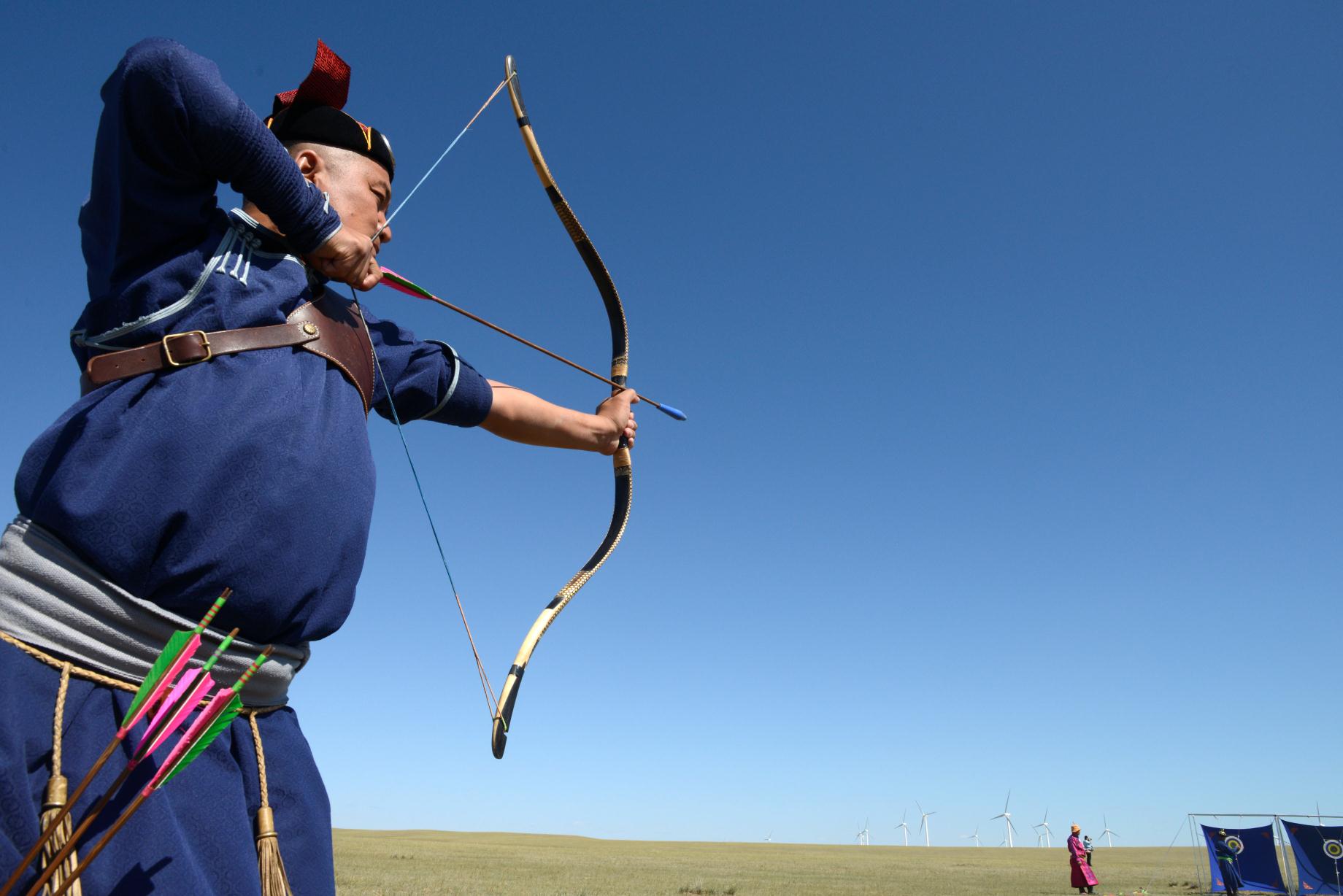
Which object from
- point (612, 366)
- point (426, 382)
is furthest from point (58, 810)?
point (612, 366)

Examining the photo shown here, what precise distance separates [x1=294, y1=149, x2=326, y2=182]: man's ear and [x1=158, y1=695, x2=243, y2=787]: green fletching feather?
1.26m

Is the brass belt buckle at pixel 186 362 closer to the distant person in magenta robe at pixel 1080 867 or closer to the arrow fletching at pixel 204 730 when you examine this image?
the arrow fletching at pixel 204 730

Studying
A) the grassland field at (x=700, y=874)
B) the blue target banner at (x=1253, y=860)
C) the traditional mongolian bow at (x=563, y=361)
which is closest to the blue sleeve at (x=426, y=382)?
the traditional mongolian bow at (x=563, y=361)

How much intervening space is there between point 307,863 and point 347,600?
48cm

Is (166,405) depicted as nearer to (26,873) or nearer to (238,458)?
(238,458)

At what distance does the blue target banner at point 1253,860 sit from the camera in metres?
19.6

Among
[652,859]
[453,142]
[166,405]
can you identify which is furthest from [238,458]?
[652,859]

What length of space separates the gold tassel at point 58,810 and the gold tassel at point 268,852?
0.97 ft

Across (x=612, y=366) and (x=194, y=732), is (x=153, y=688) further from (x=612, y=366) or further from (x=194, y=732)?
(x=612, y=366)

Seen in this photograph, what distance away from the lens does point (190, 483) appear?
5.16 feet

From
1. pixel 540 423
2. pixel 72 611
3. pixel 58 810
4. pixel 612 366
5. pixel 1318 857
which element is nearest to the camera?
pixel 58 810

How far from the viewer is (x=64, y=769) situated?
1.48m

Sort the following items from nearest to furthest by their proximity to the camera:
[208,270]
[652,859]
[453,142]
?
1. [208,270]
2. [453,142]
3. [652,859]

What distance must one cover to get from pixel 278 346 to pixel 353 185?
1.94 ft
